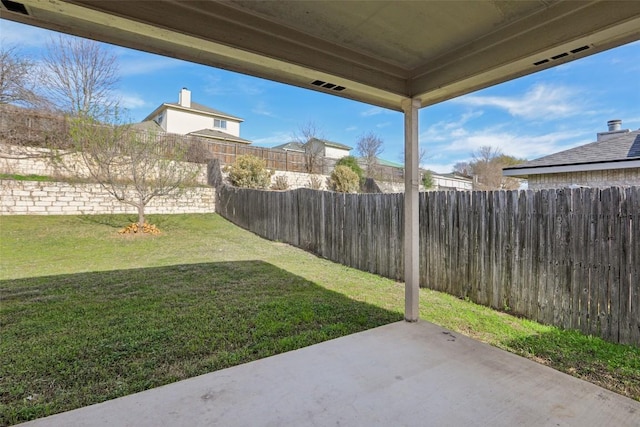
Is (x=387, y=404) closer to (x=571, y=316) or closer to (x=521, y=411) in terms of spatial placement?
(x=521, y=411)

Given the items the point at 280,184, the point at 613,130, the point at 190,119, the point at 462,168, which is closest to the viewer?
the point at 613,130

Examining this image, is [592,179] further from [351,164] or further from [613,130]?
[351,164]

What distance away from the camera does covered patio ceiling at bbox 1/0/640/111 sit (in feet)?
5.42

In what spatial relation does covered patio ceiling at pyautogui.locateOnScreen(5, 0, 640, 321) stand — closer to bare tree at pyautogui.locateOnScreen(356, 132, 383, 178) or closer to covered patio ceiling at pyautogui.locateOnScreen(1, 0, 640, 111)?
covered patio ceiling at pyautogui.locateOnScreen(1, 0, 640, 111)

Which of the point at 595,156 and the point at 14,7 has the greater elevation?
the point at 14,7

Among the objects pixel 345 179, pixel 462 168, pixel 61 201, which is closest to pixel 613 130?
pixel 345 179

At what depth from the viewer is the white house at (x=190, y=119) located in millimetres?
21141

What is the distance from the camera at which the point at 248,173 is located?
1299cm

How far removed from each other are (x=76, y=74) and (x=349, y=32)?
1268 centimetres

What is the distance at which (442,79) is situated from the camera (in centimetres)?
260

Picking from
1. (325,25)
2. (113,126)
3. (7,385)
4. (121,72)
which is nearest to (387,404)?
(325,25)

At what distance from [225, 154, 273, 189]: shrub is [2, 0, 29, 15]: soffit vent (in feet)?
37.6

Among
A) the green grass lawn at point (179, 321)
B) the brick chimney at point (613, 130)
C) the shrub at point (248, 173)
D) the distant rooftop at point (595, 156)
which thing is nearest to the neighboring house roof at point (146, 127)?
the shrub at point (248, 173)

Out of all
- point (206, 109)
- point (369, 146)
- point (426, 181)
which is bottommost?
point (426, 181)
